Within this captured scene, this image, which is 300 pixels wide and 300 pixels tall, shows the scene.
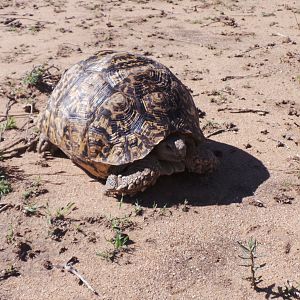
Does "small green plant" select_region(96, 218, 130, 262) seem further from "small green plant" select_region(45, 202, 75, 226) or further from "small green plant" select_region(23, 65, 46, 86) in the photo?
"small green plant" select_region(23, 65, 46, 86)

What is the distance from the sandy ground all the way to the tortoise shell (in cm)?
47

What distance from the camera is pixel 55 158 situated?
585 cm

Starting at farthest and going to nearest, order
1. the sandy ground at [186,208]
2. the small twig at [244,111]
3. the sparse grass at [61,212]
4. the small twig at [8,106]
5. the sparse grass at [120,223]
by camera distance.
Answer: the small twig at [244,111], the small twig at [8,106], the sparse grass at [61,212], the sparse grass at [120,223], the sandy ground at [186,208]

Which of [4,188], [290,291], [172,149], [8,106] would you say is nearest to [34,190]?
[4,188]

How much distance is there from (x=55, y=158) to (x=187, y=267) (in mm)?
2249

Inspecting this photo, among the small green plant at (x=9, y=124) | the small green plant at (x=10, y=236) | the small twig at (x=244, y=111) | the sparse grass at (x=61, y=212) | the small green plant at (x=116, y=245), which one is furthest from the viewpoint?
the small twig at (x=244, y=111)

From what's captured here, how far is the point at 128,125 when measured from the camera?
493 centimetres

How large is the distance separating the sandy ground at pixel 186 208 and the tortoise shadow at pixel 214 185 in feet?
0.04

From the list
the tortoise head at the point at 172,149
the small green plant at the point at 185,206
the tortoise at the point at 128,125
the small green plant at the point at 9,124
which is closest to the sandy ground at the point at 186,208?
the small green plant at the point at 185,206

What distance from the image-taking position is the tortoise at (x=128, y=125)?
4.91m

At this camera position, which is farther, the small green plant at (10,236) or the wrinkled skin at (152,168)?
the wrinkled skin at (152,168)

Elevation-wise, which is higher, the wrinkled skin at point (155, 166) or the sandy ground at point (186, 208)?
the wrinkled skin at point (155, 166)

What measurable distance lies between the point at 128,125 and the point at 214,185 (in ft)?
3.79

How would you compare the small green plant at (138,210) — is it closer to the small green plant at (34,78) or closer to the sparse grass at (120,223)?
the sparse grass at (120,223)
